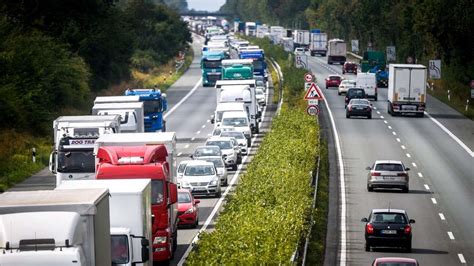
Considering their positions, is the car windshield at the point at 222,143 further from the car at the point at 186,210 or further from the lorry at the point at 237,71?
the lorry at the point at 237,71

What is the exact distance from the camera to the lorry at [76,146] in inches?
1638

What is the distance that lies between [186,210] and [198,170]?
8744 mm

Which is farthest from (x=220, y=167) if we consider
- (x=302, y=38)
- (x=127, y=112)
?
(x=302, y=38)

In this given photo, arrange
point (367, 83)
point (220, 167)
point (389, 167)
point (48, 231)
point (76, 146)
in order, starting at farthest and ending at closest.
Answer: point (367, 83) < point (220, 167) < point (389, 167) < point (76, 146) < point (48, 231)

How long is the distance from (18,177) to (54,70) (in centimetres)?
2378

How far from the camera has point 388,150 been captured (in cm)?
6469

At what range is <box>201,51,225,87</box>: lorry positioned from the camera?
373ft

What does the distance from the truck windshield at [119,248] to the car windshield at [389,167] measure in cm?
2514

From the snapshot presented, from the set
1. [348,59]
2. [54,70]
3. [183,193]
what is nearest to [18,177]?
[183,193]

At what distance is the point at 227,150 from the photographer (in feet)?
197

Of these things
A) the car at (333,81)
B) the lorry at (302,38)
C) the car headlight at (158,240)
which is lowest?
the lorry at (302,38)

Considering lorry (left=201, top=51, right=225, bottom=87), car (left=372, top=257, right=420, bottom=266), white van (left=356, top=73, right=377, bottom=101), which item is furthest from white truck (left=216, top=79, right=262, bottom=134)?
car (left=372, top=257, right=420, bottom=266)

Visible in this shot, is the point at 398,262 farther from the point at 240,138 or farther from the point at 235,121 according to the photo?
the point at 235,121

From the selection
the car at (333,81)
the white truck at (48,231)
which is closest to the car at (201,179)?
the white truck at (48,231)
